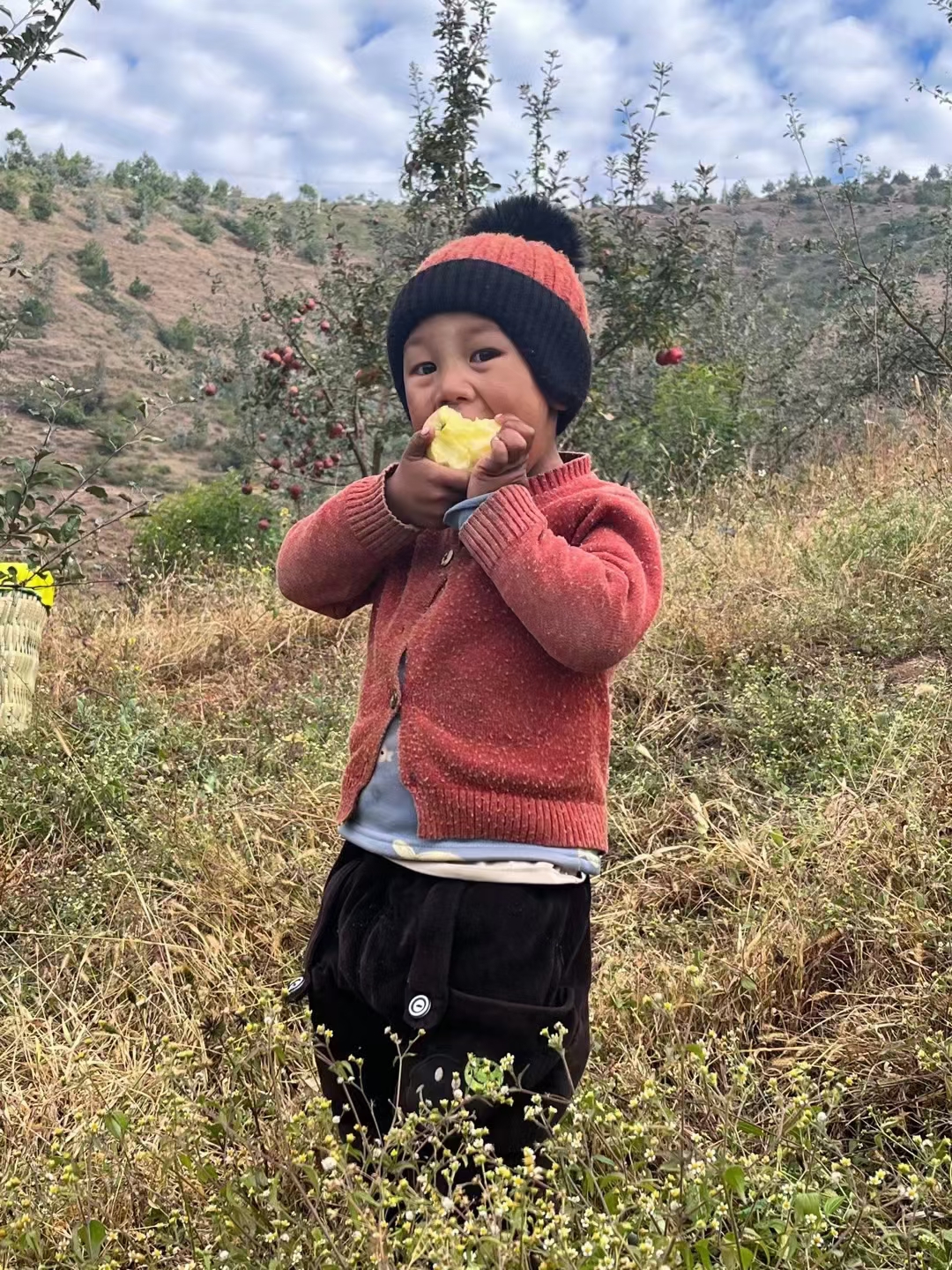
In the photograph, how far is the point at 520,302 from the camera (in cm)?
150

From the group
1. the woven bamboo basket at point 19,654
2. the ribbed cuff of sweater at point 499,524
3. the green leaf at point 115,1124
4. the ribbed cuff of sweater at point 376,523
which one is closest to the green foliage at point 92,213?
the woven bamboo basket at point 19,654

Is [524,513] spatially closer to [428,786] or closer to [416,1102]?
[428,786]

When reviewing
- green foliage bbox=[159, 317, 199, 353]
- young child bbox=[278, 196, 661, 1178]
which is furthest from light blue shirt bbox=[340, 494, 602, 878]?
green foliage bbox=[159, 317, 199, 353]

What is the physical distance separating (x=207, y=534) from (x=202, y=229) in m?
26.6

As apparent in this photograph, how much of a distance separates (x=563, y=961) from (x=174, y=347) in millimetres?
22751

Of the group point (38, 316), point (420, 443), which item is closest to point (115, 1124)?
point (420, 443)

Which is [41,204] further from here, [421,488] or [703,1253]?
[703,1253]

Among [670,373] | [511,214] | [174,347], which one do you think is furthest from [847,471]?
[174,347]

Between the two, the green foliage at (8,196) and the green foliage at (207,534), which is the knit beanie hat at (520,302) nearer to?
the green foliage at (207,534)

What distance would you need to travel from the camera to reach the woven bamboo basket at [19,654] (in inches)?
167

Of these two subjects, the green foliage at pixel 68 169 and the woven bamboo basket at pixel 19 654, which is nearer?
the woven bamboo basket at pixel 19 654

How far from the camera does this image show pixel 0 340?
2.94m

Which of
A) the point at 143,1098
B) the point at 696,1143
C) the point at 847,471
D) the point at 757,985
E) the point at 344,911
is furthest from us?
the point at 847,471

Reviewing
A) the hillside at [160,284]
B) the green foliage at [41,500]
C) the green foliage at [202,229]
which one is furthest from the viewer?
the green foliage at [202,229]
